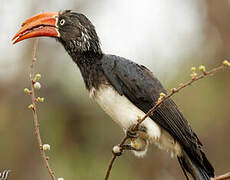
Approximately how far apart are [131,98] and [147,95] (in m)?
0.15

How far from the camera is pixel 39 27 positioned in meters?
3.82

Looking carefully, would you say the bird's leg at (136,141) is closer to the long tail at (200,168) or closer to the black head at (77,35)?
the long tail at (200,168)

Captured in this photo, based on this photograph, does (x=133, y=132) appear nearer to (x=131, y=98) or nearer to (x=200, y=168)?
(x=131, y=98)

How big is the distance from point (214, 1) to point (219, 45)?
3.31ft

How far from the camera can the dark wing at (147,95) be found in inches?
139

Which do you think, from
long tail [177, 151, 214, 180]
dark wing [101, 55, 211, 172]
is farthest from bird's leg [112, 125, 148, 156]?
long tail [177, 151, 214, 180]

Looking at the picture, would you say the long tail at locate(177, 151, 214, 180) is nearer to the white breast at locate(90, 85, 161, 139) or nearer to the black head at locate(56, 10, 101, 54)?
the white breast at locate(90, 85, 161, 139)

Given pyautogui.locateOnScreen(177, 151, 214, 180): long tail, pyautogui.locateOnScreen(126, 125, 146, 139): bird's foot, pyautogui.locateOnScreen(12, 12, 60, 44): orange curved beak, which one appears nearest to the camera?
pyautogui.locateOnScreen(126, 125, 146, 139): bird's foot

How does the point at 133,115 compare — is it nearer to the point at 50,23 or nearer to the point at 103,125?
the point at 50,23

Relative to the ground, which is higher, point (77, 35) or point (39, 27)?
point (39, 27)

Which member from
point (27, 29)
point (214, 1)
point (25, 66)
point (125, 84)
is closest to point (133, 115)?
point (125, 84)

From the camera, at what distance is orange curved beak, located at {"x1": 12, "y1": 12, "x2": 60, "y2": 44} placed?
3656mm

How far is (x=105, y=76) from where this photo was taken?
12.0ft

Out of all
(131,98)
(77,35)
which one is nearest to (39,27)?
(77,35)
